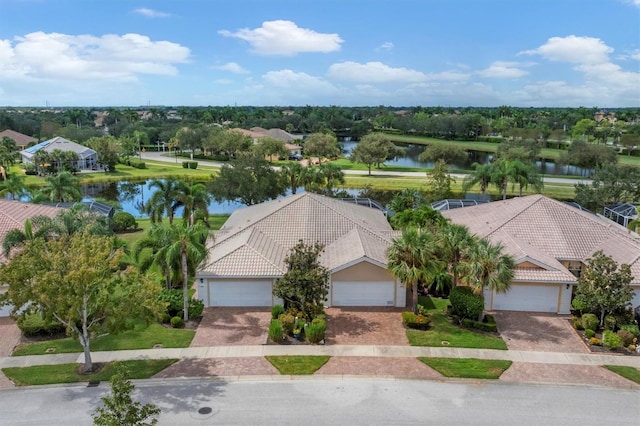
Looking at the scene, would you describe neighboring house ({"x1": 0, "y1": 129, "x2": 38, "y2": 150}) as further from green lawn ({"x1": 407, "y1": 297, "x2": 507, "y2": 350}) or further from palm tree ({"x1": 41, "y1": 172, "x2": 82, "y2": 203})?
green lawn ({"x1": 407, "y1": 297, "x2": 507, "y2": 350})

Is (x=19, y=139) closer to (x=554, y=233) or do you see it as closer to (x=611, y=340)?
(x=554, y=233)

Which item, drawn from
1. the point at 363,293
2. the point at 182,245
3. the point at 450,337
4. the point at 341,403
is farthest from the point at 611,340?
the point at 182,245

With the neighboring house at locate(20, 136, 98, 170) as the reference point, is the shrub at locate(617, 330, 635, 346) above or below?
below

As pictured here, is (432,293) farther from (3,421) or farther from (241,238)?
(3,421)

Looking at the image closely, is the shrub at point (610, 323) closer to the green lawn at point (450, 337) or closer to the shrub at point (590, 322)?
the shrub at point (590, 322)

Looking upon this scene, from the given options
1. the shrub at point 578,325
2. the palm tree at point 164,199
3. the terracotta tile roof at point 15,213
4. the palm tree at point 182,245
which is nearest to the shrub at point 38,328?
the palm tree at point 182,245

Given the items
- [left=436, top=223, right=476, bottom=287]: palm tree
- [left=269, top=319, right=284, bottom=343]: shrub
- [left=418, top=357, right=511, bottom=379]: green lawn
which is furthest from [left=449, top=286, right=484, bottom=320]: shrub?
[left=269, top=319, right=284, bottom=343]: shrub
